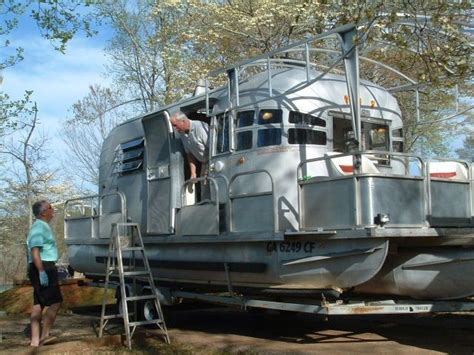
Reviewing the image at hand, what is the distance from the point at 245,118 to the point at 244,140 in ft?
1.10

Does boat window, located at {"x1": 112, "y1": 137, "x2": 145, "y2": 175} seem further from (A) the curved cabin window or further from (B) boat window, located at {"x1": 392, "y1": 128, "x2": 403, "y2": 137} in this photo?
(B) boat window, located at {"x1": 392, "y1": 128, "x2": 403, "y2": 137}

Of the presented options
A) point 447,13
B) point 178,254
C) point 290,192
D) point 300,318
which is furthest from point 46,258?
point 447,13

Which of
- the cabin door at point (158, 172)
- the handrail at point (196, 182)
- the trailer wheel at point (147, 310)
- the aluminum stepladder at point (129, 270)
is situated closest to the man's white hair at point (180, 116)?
the cabin door at point (158, 172)

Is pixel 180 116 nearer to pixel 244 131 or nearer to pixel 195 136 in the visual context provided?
pixel 195 136

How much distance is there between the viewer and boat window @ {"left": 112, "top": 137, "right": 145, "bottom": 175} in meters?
12.0

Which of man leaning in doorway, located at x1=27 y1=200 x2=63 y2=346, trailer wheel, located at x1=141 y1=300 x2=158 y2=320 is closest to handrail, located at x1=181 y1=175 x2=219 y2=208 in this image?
trailer wheel, located at x1=141 y1=300 x2=158 y2=320

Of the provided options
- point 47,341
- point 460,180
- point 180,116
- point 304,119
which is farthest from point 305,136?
point 47,341

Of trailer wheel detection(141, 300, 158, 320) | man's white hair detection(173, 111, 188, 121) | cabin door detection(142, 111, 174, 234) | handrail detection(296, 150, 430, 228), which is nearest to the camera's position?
handrail detection(296, 150, 430, 228)

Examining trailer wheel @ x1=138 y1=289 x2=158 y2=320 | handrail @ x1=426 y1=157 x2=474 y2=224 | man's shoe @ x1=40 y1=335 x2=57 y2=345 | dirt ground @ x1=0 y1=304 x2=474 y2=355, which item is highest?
handrail @ x1=426 y1=157 x2=474 y2=224

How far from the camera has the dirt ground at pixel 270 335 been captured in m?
8.41

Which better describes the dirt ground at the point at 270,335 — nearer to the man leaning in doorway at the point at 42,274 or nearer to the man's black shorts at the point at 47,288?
the man leaning in doorway at the point at 42,274

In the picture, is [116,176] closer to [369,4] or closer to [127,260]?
[127,260]

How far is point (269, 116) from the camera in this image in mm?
9523

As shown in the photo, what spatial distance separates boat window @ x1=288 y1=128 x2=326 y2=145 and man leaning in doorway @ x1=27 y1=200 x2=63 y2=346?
368cm
